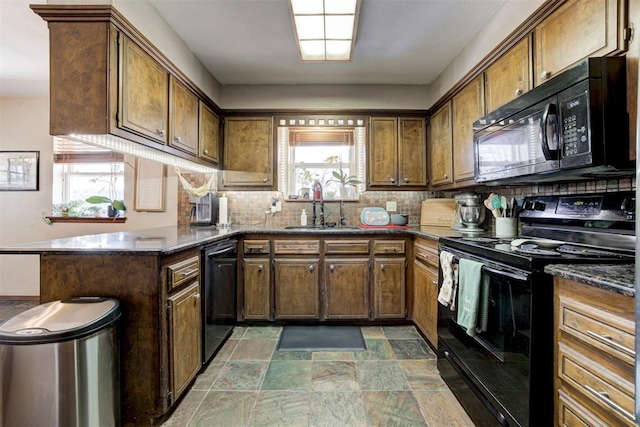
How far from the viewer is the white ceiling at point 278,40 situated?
2.02m

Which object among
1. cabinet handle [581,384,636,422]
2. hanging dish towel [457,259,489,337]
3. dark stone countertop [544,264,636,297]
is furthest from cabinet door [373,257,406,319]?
cabinet handle [581,384,636,422]

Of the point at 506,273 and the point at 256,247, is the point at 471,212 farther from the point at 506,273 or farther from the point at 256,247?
the point at 256,247

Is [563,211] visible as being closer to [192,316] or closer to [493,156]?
[493,156]

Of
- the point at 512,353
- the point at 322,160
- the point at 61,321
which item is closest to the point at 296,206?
the point at 322,160

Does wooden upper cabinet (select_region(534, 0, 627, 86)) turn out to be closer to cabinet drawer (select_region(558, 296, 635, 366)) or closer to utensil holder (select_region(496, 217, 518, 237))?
utensil holder (select_region(496, 217, 518, 237))

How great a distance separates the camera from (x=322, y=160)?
11.5 ft

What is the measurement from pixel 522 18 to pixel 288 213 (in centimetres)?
259

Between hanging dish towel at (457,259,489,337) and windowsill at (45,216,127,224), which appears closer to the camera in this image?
hanging dish towel at (457,259,489,337)

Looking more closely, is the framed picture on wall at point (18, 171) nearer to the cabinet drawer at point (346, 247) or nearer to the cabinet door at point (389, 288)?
the cabinet drawer at point (346, 247)

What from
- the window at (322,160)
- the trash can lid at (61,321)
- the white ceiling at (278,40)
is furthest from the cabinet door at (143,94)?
the window at (322,160)

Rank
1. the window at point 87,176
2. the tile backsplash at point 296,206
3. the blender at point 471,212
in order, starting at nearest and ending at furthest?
the blender at point 471,212 < the tile backsplash at point 296,206 < the window at point 87,176

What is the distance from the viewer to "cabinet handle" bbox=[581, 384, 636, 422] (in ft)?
2.61

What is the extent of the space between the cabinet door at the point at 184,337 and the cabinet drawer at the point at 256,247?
0.88 meters

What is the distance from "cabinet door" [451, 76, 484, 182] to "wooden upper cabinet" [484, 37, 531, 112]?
0.38 feet
